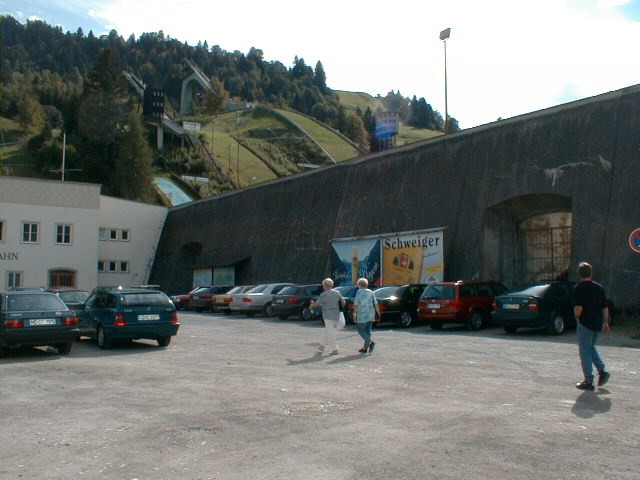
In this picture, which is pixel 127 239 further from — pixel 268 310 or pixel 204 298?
pixel 268 310

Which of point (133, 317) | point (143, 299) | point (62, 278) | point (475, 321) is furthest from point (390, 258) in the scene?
point (62, 278)

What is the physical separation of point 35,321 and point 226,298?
17456 millimetres

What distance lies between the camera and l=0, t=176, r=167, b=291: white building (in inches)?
1681

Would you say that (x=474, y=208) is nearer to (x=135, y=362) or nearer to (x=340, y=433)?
(x=135, y=362)

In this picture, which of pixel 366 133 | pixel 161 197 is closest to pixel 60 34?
pixel 366 133

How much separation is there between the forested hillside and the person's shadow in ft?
189

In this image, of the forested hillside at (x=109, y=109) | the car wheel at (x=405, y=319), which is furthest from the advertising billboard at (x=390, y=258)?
the forested hillside at (x=109, y=109)

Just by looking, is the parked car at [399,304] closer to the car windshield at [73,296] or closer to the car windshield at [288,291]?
the car windshield at [288,291]

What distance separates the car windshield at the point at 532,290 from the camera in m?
18.4

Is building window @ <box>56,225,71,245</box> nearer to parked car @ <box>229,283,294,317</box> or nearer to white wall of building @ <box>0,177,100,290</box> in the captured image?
white wall of building @ <box>0,177,100,290</box>

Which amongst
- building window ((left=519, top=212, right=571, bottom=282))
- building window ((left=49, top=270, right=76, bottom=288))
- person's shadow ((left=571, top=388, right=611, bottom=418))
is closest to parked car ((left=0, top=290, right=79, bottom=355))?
person's shadow ((left=571, top=388, right=611, bottom=418))

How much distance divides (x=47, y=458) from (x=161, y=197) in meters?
66.3

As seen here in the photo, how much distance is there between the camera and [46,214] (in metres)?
43.8

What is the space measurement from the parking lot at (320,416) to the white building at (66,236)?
3097 centimetres
